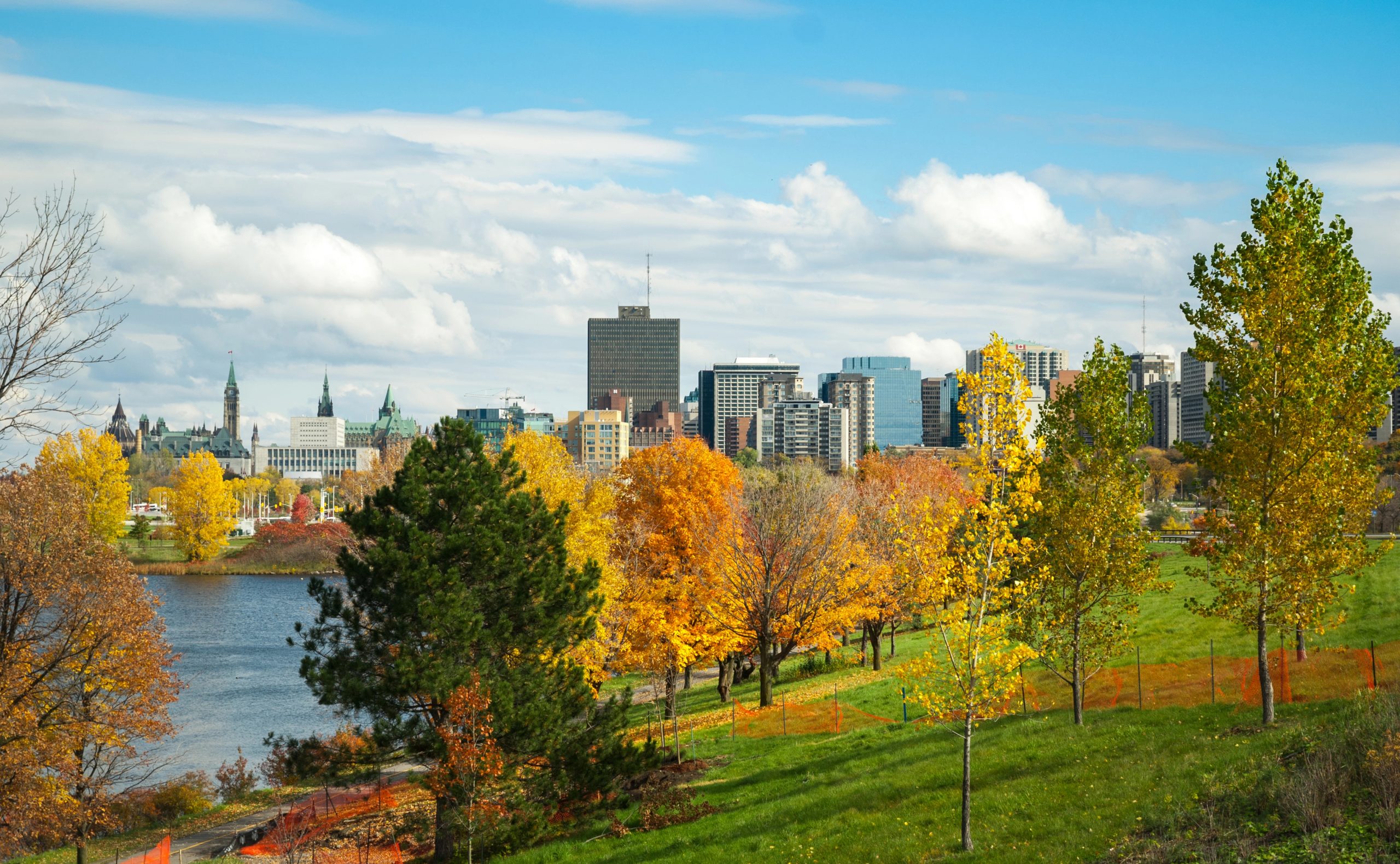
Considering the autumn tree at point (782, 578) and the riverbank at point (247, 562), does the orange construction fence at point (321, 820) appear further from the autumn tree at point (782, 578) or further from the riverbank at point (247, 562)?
the riverbank at point (247, 562)

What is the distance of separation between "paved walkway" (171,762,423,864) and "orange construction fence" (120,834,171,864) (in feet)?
1.14

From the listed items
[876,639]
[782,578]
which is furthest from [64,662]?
[876,639]

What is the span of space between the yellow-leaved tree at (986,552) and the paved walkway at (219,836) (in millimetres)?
17649

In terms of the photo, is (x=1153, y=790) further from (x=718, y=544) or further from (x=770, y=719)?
(x=718, y=544)

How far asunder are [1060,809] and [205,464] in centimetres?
13106

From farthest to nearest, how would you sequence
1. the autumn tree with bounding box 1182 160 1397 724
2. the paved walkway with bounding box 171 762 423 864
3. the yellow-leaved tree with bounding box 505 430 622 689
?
the yellow-leaved tree with bounding box 505 430 622 689 < the paved walkway with bounding box 171 762 423 864 < the autumn tree with bounding box 1182 160 1397 724

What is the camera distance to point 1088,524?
29391 mm

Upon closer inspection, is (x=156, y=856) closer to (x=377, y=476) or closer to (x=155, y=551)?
(x=377, y=476)

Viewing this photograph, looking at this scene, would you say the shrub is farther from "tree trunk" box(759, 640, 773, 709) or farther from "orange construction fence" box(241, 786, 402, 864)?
"tree trunk" box(759, 640, 773, 709)

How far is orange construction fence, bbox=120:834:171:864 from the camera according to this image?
3253 centimetres

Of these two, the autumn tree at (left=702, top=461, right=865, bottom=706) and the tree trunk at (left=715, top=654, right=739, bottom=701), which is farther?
the tree trunk at (left=715, top=654, right=739, bottom=701)

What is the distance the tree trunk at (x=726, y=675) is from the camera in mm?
51031

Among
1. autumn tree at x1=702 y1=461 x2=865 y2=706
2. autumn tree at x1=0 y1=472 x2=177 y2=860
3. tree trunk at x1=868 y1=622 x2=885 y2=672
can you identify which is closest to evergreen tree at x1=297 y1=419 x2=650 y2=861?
autumn tree at x1=0 y1=472 x2=177 y2=860

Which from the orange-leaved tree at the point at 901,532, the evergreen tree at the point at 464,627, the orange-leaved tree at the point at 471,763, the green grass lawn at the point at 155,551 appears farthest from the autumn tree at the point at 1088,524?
the green grass lawn at the point at 155,551
